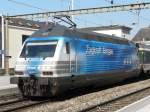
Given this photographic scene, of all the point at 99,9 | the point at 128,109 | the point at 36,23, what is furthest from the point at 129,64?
the point at 36,23

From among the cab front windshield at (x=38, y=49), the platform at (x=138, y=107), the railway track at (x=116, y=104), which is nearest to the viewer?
the platform at (x=138, y=107)

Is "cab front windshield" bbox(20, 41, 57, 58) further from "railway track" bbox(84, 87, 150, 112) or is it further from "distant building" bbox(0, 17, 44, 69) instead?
"distant building" bbox(0, 17, 44, 69)

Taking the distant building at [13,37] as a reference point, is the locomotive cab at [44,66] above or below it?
below

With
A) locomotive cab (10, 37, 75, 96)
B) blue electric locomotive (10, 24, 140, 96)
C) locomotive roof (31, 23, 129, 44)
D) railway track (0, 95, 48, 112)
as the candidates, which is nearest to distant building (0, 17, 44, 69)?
blue electric locomotive (10, 24, 140, 96)

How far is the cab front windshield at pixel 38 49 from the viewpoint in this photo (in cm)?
1786

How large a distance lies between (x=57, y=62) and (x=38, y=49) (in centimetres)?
128

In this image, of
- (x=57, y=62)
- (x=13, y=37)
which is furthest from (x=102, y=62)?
(x=13, y=37)

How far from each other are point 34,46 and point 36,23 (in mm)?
44070

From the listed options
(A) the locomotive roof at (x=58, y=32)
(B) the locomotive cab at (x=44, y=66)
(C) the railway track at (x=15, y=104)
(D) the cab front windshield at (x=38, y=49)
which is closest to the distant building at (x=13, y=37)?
(A) the locomotive roof at (x=58, y=32)

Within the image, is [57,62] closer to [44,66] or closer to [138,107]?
[44,66]

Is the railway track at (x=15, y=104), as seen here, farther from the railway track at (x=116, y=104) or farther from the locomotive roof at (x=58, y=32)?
the locomotive roof at (x=58, y=32)

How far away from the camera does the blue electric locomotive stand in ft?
57.1

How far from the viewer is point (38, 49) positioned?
1827 cm

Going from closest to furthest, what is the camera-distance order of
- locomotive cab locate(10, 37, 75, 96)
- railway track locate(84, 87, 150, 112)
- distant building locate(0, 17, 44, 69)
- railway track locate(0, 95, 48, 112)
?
railway track locate(84, 87, 150, 112) → railway track locate(0, 95, 48, 112) → locomotive cab locate(10, 37, 75, 96) → distant building locate(0, 17, 44, 69)
